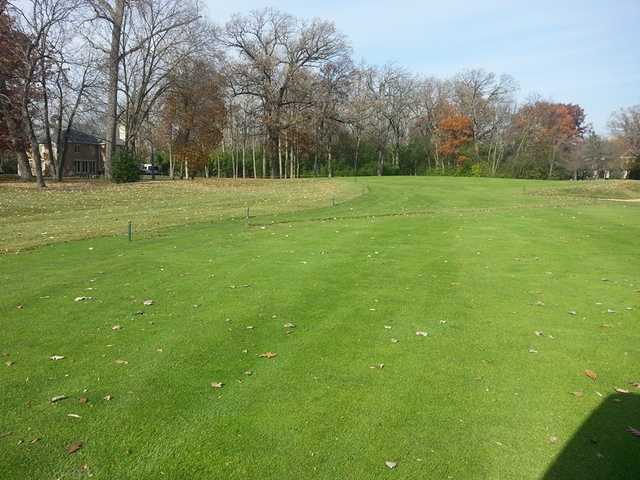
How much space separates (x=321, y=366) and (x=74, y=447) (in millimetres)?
2366

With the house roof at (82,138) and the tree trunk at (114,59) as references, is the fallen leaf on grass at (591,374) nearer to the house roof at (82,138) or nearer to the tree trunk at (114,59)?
the tree trunk at (114,59)

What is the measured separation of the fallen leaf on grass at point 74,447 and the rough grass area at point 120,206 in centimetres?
994

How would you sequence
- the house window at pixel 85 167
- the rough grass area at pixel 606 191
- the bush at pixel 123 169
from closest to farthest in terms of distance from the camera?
the rough grass area at pixel 606 191 → the bush at pixel 123 169 → the house window at pixel 85 167

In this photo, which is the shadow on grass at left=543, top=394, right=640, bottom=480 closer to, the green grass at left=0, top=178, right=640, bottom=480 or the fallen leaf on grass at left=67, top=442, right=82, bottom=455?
the green grass at left=0, top=178, right=640, bottom=480

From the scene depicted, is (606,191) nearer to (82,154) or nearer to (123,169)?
(123,169)

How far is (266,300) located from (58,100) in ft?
134

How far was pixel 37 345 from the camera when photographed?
5.54 m

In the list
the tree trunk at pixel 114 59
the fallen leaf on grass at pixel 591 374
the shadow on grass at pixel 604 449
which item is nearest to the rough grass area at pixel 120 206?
the tree trunk at pixel 114 59

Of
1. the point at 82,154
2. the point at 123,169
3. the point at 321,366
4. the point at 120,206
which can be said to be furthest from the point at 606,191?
the point at 82,154

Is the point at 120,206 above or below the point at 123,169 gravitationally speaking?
below

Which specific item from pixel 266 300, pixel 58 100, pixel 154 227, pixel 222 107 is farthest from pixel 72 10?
pixel 266 300

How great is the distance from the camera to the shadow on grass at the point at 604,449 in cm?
341

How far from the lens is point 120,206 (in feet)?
75.4

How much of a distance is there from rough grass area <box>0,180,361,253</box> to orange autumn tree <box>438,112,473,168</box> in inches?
1359
